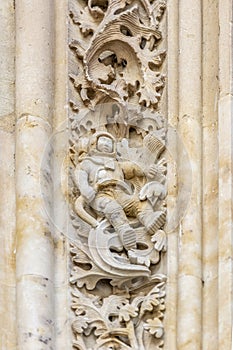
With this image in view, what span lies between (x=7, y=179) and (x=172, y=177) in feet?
1.78

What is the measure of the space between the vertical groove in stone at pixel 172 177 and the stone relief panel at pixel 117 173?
0.02 m

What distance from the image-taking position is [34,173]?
6.33m

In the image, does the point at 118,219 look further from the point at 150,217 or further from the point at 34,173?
the point at 34,173

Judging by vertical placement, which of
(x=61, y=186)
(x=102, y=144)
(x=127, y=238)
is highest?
(x=102, y=144)

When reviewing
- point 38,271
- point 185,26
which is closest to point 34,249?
point 38,271

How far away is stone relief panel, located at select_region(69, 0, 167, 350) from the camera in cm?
625

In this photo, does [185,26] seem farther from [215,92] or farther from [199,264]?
[199,264]

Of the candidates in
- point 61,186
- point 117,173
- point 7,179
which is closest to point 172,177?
point 117,173

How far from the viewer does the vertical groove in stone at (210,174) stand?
243 inches

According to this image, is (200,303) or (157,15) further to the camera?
(157,15)

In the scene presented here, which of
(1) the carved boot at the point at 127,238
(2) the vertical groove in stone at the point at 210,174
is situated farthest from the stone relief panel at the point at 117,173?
(2) the vertical groove in stone at the point at 210,174

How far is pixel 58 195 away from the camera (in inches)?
251

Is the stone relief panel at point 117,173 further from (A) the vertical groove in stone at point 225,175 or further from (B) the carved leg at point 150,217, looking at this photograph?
(A) the vertical groove in stone at point 225,175

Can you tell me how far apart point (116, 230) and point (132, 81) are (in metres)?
0.55
